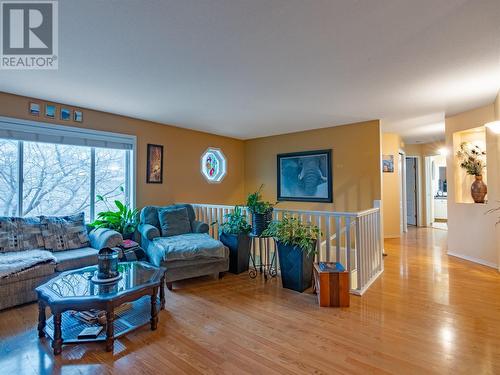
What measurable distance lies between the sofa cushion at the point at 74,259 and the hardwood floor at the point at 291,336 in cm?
44

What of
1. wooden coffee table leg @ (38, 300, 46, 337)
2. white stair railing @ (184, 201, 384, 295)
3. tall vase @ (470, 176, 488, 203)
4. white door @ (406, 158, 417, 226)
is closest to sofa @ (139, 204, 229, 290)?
white stair railing @ (184, 201, 384, 295)

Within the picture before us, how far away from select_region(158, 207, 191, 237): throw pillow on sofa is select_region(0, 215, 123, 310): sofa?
680 millimetres

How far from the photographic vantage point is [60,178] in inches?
148

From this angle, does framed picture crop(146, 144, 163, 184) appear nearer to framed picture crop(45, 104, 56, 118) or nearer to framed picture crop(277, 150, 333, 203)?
framed picture crop(45, 104, 56, 118)

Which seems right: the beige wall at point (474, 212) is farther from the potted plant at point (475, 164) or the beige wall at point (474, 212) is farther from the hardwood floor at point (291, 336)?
the hardwood floor at point (291, 336)

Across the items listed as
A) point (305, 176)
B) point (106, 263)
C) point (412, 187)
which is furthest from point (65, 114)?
point (412, 187)

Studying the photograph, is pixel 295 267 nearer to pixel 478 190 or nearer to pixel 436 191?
pixel 478 190

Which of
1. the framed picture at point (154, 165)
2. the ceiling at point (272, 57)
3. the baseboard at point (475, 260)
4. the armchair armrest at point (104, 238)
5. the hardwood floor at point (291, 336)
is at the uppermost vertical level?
the ceiling at point (272, 57)

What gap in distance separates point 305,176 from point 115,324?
423cm

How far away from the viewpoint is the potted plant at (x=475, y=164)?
4.10 m

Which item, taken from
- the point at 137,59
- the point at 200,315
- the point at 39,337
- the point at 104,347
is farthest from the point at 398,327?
the point at 137,59

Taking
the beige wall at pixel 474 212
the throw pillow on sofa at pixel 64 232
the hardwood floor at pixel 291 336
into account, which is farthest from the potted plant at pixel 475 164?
the throw pillow on sofa at pixel 64 232

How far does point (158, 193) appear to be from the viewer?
4.77 m

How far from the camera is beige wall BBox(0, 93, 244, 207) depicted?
→ 154 inches
